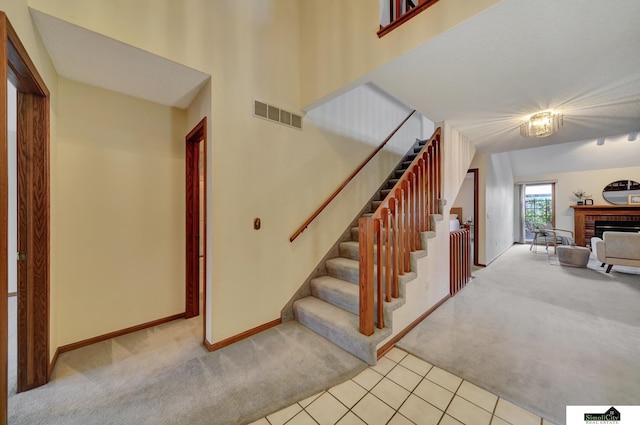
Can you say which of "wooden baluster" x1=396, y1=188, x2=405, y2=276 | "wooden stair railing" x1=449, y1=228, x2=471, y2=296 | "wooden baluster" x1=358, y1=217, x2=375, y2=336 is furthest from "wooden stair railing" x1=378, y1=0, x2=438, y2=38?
"wooden stair railing" x1=449, y1=228, x2=471, y2=296

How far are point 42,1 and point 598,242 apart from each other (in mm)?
8178

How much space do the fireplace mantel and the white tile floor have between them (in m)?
8.39

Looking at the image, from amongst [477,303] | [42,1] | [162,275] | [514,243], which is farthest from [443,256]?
[514,243]

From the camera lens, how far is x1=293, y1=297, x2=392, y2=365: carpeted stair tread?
1.92 meters

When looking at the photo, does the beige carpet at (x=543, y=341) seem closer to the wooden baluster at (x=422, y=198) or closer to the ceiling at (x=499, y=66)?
the wooden baluster at (x=422, y=198)

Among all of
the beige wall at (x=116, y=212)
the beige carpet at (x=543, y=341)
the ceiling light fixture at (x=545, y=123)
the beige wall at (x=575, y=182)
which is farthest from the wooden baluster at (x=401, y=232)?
the beige wall at (x=575, y=182)

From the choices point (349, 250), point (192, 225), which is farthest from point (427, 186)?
point (192, 225)

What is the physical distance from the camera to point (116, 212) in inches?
89.6

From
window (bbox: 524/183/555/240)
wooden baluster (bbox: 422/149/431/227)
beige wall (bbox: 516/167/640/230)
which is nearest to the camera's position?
wooden baluster (bbox: 422/149/431/227)

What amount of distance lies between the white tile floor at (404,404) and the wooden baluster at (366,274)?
0.36 m

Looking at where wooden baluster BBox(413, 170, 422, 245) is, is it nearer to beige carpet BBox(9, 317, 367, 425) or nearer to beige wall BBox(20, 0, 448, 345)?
beige wall BBox(20, 0, 448, 345)

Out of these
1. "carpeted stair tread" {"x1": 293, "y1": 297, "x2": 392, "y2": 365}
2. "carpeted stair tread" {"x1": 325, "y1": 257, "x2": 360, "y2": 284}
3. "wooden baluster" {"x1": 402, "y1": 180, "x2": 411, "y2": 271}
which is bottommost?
"carpeted stair tread" {"x1": 293, "y1": 297, "x2": 392, "y2": 365}

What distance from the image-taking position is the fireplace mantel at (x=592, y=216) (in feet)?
20.3

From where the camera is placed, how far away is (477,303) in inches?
121
